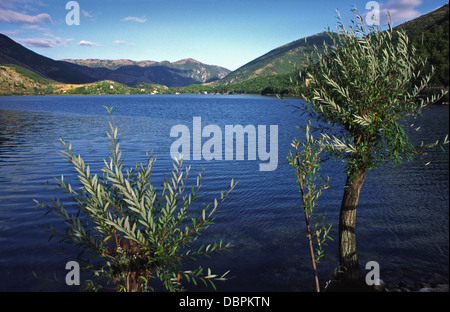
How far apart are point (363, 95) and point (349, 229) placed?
4126mm

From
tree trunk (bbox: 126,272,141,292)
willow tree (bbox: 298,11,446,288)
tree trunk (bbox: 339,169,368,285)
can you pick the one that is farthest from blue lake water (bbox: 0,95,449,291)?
willow tree (bbox: 298,11,446,288)

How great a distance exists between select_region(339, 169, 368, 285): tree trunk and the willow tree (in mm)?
28

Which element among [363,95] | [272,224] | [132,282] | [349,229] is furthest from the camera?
[272,224]

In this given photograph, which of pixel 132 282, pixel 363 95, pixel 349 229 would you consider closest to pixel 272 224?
pixel 349 229

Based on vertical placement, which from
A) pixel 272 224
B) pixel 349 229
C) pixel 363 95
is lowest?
pixel 272 224

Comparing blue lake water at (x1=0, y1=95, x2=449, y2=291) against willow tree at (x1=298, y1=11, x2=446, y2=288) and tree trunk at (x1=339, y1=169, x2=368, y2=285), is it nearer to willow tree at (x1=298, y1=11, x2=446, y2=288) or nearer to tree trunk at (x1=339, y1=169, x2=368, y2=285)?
tree trunk at (x1=339, y1=169, x2=368, y2=285)

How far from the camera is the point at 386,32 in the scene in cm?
801

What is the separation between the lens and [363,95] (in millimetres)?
7293

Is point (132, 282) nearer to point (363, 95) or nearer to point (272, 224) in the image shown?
point (363, 95)

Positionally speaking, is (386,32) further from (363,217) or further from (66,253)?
(66,253)

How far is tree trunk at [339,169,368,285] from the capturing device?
8.35 meters

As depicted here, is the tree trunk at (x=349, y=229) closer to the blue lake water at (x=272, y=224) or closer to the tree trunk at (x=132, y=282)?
the blue lake water at (x=272, y=224)

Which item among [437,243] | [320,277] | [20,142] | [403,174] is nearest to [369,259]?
[320,277]
